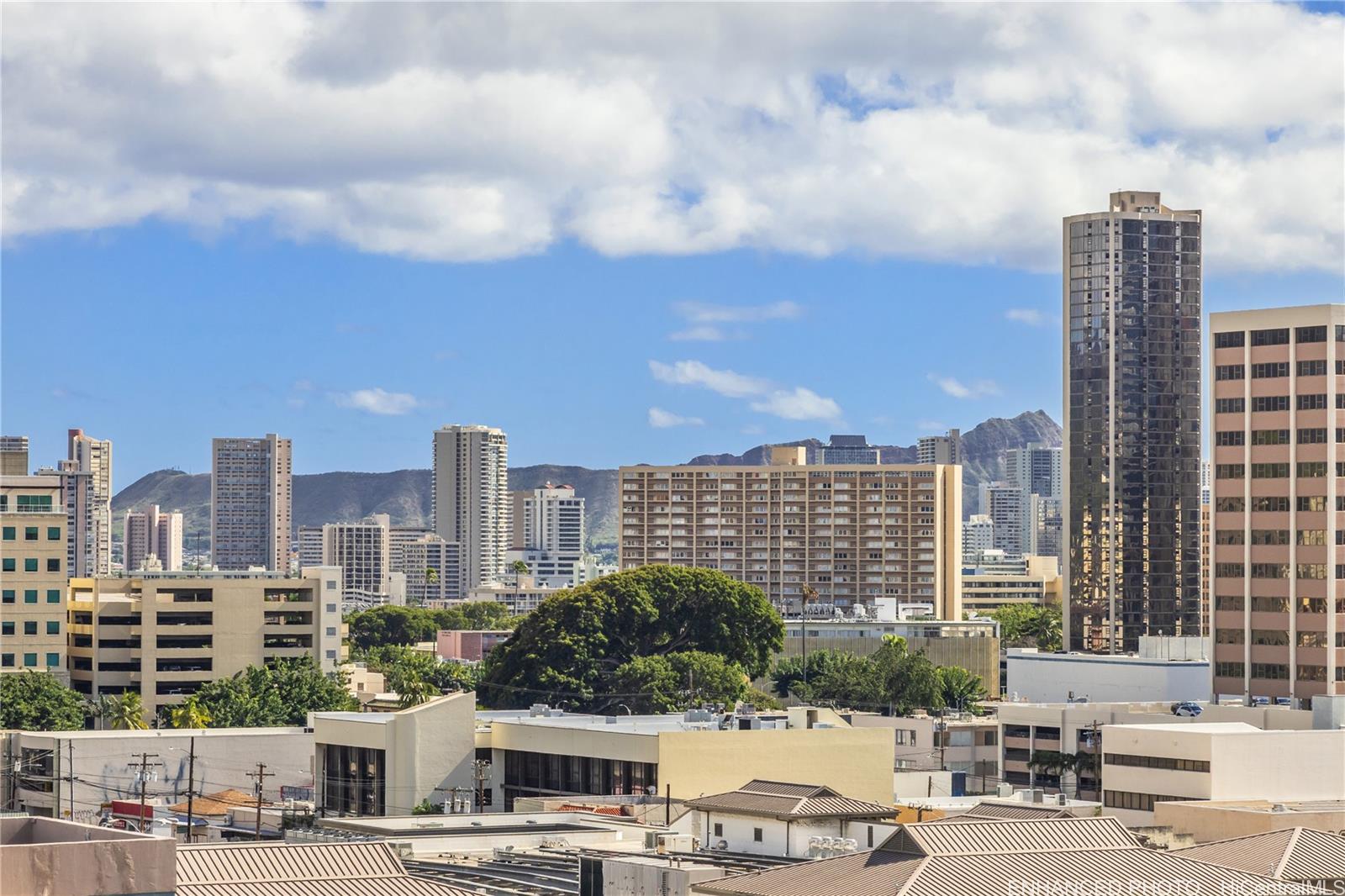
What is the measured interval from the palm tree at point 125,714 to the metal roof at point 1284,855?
4232 inches

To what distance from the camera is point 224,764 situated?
4875 inches

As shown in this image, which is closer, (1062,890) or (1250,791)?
(1062,890)

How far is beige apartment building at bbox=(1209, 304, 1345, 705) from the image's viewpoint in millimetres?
165125

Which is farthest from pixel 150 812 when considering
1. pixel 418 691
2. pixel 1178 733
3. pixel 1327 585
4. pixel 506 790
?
pixel 1327 585

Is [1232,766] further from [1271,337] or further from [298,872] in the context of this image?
[298,872]

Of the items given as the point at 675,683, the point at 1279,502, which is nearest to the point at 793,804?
the point at 1279,502

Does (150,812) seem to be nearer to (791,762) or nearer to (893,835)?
(791,762)

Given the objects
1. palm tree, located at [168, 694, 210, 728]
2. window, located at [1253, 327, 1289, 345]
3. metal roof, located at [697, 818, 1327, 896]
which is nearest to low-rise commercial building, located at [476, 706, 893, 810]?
palm tree, located at [168, 694, 210, 728]

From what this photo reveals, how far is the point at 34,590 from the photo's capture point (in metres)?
195

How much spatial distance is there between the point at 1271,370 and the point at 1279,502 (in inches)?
407

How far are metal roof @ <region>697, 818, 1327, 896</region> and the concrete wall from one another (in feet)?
157

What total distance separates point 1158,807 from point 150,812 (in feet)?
143

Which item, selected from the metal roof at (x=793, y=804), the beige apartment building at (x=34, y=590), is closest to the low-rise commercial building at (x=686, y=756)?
the metal roof at (x=793, y=804)

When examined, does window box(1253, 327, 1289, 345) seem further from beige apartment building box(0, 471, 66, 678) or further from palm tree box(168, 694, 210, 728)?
beige apartment building box(0, 471, 66, 678)
